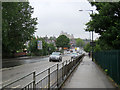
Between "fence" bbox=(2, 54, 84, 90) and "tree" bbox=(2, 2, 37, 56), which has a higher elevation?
"tree" bbox=(2, 2, 37, 56)

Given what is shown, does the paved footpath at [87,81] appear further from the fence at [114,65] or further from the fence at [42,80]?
the fence at [42,80]

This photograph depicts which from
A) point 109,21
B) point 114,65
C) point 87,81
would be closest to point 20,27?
point 109,21

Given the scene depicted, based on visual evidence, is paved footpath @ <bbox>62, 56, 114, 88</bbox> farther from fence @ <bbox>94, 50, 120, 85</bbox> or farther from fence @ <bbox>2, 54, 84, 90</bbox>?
fence @ <bbox>2, 54, 84, 90</bbox>

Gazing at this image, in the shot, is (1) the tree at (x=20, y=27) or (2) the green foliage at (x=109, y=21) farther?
(1) the tree at (x=20, y=27)

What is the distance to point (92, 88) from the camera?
27.9 feet

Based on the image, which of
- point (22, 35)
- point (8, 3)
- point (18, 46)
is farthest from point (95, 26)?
point (18, 46)

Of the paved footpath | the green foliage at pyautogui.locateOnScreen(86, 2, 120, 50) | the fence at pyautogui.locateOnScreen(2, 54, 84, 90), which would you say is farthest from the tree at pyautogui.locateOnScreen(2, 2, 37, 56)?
the fence at pyautogui.locateOnScreen(2, 54, 84, 90)

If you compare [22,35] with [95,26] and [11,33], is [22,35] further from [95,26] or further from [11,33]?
[95,26]

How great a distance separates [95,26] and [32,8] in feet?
85.1

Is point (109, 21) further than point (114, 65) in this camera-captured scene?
Yes

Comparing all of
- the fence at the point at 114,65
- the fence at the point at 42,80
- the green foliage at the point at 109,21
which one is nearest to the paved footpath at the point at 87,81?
the fence at the point at 114,65

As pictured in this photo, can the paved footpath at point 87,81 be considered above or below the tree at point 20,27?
below

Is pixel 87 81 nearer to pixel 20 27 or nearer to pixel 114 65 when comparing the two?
pixel 114 65

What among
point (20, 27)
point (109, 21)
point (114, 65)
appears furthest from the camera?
point (20, 27)
